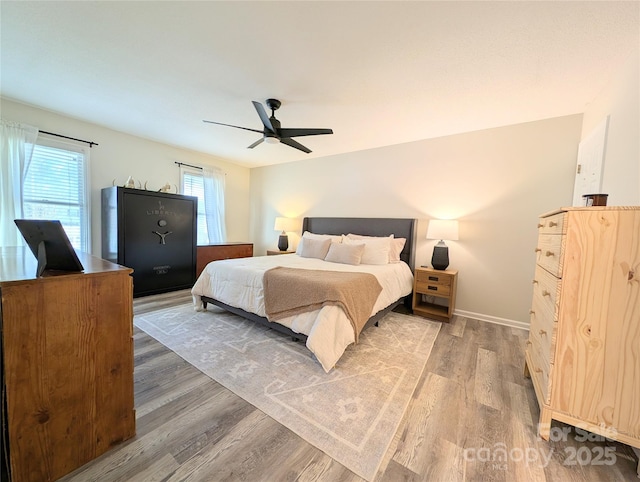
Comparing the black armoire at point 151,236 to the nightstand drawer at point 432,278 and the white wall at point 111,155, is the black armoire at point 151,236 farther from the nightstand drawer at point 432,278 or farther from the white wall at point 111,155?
the nightstand drawer at point 432,278

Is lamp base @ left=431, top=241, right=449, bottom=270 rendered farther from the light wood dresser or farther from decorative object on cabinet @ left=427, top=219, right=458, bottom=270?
the light wood dresser

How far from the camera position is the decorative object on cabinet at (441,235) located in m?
3.07

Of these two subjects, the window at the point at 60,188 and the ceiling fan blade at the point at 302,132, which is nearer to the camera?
the ceiling fan blade at the point at 302,132

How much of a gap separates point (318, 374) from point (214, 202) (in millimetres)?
4238

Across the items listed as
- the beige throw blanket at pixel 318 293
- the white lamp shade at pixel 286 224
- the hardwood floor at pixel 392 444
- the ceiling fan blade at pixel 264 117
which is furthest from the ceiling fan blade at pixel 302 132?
the white lamp shade at pixel 286 224

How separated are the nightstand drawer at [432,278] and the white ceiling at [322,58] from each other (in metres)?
1.92

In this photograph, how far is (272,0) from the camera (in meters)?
1.42

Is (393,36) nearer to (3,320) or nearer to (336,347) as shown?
(336,347)

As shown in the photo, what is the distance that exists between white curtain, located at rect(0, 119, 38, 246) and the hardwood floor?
2716 mm

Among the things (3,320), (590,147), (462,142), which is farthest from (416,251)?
(3,320)

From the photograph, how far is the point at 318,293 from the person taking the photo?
2.08 metres

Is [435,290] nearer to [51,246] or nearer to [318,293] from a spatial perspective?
[318,293]

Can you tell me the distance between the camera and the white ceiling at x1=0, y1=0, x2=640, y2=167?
1506mm

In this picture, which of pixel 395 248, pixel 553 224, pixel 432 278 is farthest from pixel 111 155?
pixel 553 224
